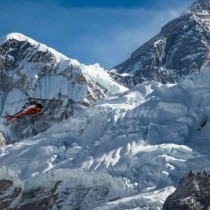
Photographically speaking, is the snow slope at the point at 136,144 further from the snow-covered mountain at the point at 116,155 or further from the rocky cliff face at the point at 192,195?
the rocky cliff face at the point at 192,195

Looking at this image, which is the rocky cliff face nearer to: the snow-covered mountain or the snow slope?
the snow slope

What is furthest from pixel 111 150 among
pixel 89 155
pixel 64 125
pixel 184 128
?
pixel 64 125

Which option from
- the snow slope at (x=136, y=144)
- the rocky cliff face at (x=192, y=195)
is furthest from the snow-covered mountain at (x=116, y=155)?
the rocky cliff face at (x=192, y=195)

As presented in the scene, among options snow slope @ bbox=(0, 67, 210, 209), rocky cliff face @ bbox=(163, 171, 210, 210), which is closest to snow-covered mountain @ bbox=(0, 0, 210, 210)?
snow slope @ bbox=(0, 67, 210, 209)

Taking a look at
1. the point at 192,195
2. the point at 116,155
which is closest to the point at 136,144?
the point at 116,155

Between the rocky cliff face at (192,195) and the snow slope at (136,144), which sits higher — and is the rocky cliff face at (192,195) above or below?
below

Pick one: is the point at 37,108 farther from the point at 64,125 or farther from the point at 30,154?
the point at 64,125

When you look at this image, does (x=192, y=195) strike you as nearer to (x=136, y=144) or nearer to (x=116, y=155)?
(x=116, y=155)

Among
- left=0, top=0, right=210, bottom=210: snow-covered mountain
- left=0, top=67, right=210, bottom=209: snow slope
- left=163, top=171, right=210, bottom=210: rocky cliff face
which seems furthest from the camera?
left=0, top=0, right=210, bottom=210: snow-covered mountain
